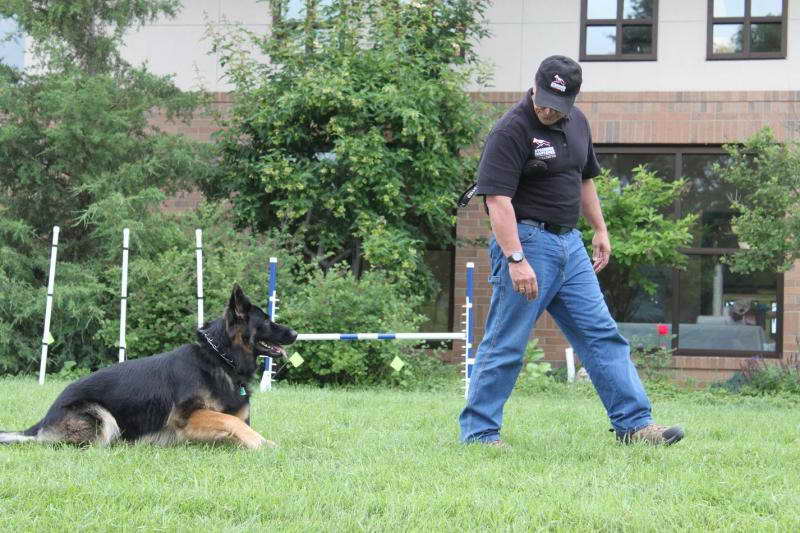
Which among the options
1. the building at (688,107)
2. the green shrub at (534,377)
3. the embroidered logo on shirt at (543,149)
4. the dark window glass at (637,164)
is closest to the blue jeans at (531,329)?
the embroidered logo on shirt at (543,149)

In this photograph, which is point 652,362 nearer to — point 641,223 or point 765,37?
point 641,223

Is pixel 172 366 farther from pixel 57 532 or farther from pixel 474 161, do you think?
pixel 474 161

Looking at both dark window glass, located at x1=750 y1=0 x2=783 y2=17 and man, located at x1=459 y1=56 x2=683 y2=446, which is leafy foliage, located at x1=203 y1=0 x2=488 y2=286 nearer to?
dark window glass, located at x1=750 y1=0 x2=783 y2=17

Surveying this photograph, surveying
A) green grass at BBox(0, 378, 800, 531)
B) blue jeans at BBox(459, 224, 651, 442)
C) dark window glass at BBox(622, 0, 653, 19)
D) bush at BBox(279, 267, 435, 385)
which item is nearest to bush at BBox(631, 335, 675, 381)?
bush at BBox(279, 267, 435, 385)

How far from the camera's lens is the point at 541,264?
486cm

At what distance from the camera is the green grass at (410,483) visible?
10.7 feet

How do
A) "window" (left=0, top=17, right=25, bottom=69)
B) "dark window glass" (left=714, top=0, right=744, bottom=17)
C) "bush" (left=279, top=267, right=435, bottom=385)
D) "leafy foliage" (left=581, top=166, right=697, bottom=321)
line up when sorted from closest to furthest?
"bush" (left=279, top=267, right=435, bottom=385) → "leafy foliage" (left=581, top=166, right=697, bottom=321) → "window" (left=0, top=17, right=25, bottom=69) → "dark window glass" (left=714, top=0, right=744, bottom=17)

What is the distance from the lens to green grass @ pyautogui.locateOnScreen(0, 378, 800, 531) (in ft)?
10.7

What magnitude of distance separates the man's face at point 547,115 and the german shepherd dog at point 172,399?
187cm

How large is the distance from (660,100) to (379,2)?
4.05m

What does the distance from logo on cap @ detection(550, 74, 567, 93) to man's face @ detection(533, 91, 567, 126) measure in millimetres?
109

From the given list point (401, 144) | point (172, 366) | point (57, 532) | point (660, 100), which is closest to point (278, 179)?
point (401, 144)

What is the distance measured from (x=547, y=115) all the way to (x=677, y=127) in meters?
8.55

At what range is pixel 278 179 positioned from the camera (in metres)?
11.6
